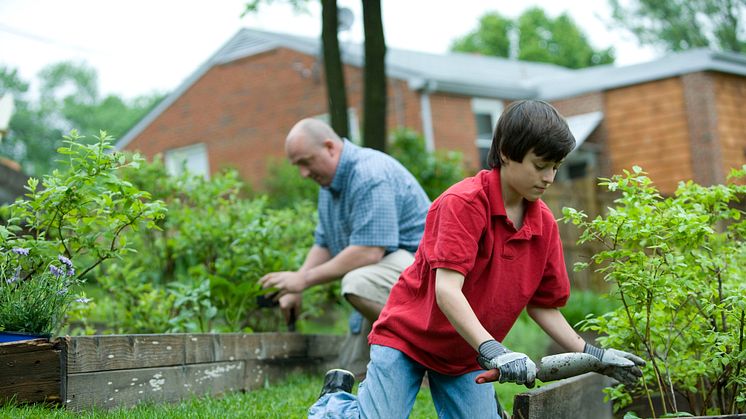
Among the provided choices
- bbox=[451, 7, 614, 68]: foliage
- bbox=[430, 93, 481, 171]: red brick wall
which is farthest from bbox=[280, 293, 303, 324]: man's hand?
bbox=[451, 7, 614, 68]: foliage

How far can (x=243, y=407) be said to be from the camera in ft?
15.4

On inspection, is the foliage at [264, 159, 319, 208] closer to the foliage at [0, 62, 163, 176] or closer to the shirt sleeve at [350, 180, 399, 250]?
the shirt sleeve at [350, 180, 399, 250]

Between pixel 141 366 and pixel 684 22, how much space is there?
1401 inches

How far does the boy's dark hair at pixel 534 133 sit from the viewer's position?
312 centimetres

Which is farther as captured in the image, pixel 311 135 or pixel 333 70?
pixel 333 70

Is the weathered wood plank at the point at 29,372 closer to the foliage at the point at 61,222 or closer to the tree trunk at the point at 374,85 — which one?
the foliage at the point at 61,222

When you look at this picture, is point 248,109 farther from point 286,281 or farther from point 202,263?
point 286,281

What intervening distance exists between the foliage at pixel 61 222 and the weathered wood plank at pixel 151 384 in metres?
0.31

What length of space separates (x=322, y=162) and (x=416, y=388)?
84.6 inches

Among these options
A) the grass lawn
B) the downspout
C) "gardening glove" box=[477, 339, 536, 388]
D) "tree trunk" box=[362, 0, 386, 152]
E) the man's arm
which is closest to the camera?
"gardening glove" box=[477, 339, 536, 388]

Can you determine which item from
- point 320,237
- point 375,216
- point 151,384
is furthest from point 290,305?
point 151,384

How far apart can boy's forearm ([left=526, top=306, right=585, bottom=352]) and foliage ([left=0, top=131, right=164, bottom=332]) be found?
1802 millimetres

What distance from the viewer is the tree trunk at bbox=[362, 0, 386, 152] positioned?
911 cm

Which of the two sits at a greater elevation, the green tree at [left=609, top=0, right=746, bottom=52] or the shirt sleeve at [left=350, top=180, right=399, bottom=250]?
the green tree at [left=609, top=0, right=746, bottom=52]
